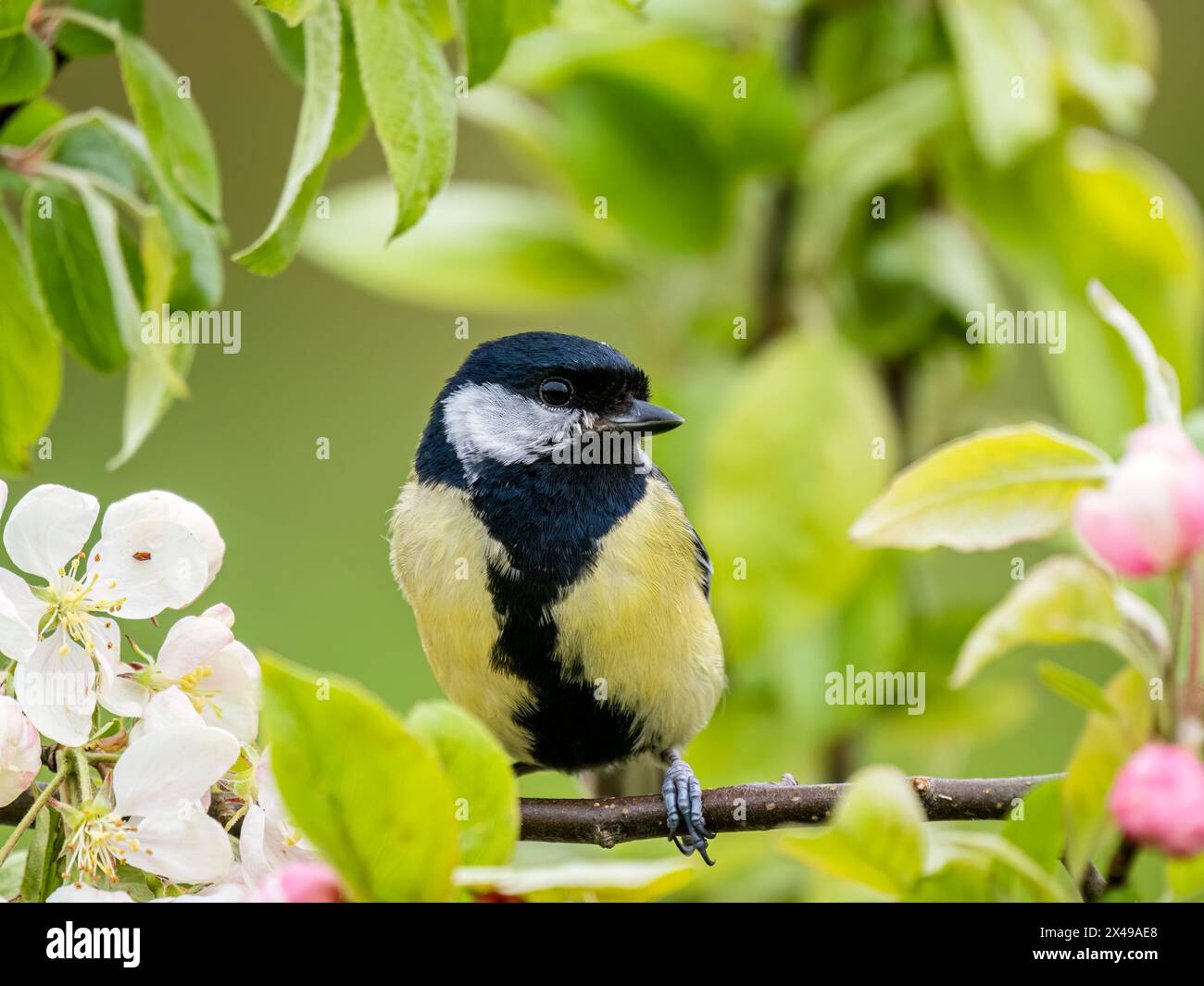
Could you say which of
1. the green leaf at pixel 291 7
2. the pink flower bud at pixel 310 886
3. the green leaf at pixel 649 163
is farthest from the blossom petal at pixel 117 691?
the green leaf at pixel 649 163

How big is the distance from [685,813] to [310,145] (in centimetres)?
40

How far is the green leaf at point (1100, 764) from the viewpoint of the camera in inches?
18.6

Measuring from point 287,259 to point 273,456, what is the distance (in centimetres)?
141

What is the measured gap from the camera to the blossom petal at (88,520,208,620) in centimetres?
49

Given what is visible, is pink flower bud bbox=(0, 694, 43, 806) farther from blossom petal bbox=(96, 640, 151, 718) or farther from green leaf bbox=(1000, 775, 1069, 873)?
green leaf bbox=(1000, 775, 1069, 873)

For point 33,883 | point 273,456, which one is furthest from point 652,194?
point 273,456

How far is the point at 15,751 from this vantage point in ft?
1.46

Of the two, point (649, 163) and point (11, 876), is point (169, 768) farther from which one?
point (649, 163)

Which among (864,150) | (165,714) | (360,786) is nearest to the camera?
(360,786)

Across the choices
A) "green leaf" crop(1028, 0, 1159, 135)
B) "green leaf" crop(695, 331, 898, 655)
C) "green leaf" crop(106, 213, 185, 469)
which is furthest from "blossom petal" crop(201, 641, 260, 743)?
"green leaf" crop(1028, 0, 1159, 135)

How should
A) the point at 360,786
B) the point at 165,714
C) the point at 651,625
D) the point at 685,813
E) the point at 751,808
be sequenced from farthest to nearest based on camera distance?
the point at 651,625, the point at 685,813, the point at 751,808, the point at 165,714, the point at 360,786

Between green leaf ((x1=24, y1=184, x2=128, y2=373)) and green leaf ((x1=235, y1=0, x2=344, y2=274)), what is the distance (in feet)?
0.51

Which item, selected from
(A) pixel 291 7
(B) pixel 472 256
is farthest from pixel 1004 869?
(B) pixel 472 256
